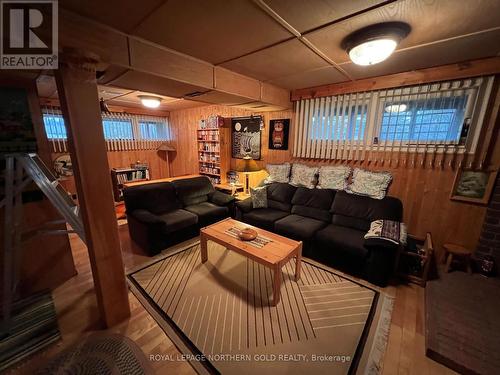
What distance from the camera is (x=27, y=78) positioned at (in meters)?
1.81

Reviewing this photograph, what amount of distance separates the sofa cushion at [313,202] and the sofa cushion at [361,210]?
0.32 ft

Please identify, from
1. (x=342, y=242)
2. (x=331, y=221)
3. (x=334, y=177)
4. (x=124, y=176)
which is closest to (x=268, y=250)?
(x=342, y=242)

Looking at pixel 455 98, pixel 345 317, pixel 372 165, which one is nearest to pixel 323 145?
pixel 372 165

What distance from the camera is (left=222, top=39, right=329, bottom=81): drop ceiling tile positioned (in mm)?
1812

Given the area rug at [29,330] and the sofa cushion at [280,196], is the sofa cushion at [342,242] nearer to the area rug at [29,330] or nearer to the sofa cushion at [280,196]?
the sofa cushion at [280,196]

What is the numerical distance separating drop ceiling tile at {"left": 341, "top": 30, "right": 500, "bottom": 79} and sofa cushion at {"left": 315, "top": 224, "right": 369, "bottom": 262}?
6.32ft

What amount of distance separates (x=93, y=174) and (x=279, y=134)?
9.69 ft

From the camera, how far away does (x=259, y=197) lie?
3.51 metres

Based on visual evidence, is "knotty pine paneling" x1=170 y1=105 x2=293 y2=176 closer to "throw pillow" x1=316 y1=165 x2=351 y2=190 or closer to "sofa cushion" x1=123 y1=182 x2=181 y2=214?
"throw pillow" x1=316 y1=165 x2=351 y2=190

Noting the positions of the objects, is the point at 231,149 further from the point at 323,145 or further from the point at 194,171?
the point at 323,145

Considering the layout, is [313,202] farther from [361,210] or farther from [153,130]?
[153,130]

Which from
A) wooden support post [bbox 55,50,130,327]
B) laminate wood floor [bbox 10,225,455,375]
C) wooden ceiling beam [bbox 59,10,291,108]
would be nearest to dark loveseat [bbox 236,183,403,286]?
laminate wood floor [bbox 10,225,455,375]

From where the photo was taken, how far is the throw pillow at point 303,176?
333cm

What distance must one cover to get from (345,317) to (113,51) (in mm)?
2855
